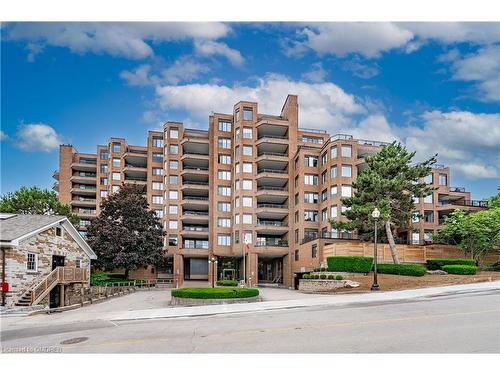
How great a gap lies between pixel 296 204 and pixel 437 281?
100 ft

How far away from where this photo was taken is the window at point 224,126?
2552 inches

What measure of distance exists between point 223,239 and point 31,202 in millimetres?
26008

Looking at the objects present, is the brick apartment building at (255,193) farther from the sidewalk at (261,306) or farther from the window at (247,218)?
the sidewalk at (261,306)

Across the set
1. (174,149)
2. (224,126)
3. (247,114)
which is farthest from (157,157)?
(247,114)

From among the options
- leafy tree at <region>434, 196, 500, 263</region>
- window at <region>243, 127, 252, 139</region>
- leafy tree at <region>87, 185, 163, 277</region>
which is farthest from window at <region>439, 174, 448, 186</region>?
leafy tree at <region>87, 185, 163, 277</region>

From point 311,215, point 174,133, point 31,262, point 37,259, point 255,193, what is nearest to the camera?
point 31,262

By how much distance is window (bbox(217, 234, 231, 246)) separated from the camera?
206ft

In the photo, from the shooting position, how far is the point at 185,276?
68.7m

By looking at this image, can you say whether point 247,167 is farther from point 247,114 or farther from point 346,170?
point 346,170

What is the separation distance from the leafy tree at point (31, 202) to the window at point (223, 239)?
2116 centimetres

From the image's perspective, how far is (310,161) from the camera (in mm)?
57719

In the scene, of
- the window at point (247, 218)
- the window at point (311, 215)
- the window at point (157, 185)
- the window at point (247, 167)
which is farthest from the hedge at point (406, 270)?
the window at point (157, 185)

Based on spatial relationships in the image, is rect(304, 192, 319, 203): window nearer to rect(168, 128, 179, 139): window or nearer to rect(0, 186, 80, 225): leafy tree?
rect(168, 128, 179, 139): window

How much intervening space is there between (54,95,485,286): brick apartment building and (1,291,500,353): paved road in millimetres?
30798
